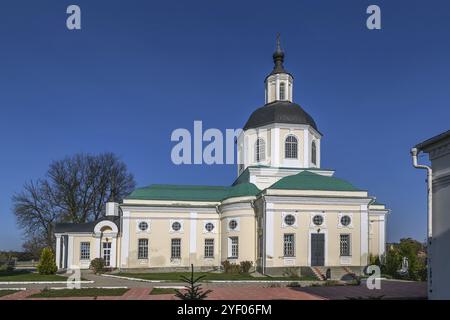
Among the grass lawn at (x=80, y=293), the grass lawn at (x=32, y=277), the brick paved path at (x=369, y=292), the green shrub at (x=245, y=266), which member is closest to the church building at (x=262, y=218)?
the green shrub at (x=245, y=266)

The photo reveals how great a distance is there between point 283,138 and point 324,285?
46.4 ft

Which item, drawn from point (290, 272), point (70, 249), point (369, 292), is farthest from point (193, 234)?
point (369, 292)

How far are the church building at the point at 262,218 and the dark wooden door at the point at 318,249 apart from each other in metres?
0.06

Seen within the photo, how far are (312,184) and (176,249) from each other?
10.5m

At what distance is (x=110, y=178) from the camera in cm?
4694

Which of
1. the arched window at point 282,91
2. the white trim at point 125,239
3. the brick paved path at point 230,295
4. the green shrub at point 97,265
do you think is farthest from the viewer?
the arched window at point 282,91

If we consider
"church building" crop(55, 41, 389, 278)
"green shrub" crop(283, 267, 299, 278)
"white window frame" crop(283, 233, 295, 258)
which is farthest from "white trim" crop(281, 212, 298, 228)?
"green shrub" crop(283, 267, 299, 278)

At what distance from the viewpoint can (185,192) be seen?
35.8 meters

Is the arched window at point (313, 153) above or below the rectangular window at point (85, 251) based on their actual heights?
above

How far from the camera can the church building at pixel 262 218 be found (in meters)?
29.0

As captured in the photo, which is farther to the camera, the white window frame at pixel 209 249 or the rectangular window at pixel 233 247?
the white window frame at pixel 209 249

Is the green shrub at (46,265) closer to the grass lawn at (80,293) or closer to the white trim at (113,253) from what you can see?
the white trim at (113,253)

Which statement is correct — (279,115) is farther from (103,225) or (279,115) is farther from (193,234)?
(103,225)

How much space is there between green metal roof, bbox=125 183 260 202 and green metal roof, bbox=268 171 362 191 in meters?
3.39
